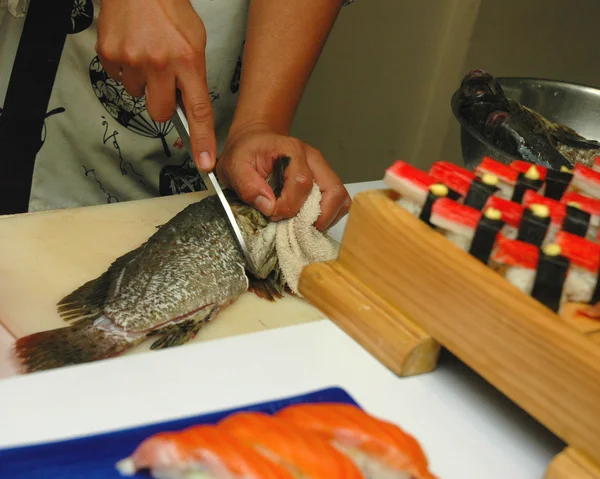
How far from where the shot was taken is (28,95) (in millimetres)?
1701

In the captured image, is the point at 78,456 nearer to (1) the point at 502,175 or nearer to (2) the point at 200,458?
(2) the point at 200,458

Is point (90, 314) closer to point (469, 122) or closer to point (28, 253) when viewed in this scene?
point (28, 253)

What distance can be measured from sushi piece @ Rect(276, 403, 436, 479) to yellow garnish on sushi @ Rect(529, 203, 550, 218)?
0.27 metres

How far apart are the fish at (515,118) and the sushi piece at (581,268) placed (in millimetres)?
675

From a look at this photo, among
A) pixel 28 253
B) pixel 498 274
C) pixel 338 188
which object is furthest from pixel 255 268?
pixel 498 274

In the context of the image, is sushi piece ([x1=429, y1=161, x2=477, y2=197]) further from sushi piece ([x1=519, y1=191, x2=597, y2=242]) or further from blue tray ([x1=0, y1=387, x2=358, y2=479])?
blue tray ([x1=0, y1=387, x2=358, y2=479])

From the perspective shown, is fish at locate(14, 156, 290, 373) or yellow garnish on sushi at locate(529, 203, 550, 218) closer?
yellow garnish on sushi at locate(529, 203, 550, 218)

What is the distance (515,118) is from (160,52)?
2.37 feet

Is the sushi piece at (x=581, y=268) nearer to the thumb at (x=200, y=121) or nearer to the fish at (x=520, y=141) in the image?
the fish at (x=520, y=141)

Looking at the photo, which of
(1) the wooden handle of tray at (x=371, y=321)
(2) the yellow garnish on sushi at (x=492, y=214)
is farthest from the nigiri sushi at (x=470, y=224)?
(1) the wooden handle of tray at (x=371, y=321)

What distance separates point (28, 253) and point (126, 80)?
39 centimetres

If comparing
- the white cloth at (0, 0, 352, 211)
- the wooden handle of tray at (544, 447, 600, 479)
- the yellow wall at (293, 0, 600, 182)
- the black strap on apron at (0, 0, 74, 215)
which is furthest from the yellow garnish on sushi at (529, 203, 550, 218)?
the yellow wall at (293, 0, 600, 182)

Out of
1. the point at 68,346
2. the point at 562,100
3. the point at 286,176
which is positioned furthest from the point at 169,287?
the point at 562,100

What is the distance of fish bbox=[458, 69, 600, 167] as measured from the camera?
1292mm
